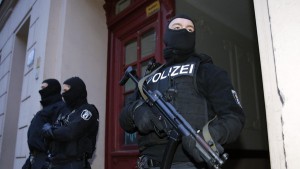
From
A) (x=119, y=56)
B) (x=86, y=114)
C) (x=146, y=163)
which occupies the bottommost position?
(x=146, y=163)

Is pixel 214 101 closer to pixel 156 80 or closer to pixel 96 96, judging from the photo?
pixel 156 80

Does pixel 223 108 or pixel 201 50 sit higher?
pixel 201 50

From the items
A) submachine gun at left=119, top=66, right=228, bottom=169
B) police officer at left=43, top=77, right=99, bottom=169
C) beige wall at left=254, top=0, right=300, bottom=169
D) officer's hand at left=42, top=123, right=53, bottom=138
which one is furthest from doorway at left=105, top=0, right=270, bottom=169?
beige wall at left=254, top=0, right=300, bottom=169

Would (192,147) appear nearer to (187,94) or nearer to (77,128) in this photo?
(187,94)

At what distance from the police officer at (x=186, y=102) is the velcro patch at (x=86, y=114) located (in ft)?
2.88

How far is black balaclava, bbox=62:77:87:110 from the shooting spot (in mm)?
2848

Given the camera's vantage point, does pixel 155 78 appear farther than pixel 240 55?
No

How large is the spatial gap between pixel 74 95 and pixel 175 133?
159cm

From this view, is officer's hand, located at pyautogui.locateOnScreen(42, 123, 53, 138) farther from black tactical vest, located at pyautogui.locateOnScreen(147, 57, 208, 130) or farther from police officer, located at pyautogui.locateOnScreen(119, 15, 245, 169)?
black tactical vest, located at pyautogui.locateOnScreen(147, 57, 208, 130)

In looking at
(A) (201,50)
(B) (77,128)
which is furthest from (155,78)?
(A) (201,50)

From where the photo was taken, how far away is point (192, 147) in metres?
1.35

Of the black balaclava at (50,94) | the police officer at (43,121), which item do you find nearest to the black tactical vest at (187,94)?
the police officer at (43,121)

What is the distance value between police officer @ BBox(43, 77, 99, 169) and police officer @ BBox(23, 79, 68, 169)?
0.58 feet

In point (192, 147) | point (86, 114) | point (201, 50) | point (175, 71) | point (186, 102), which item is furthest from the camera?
point (201, 50)
